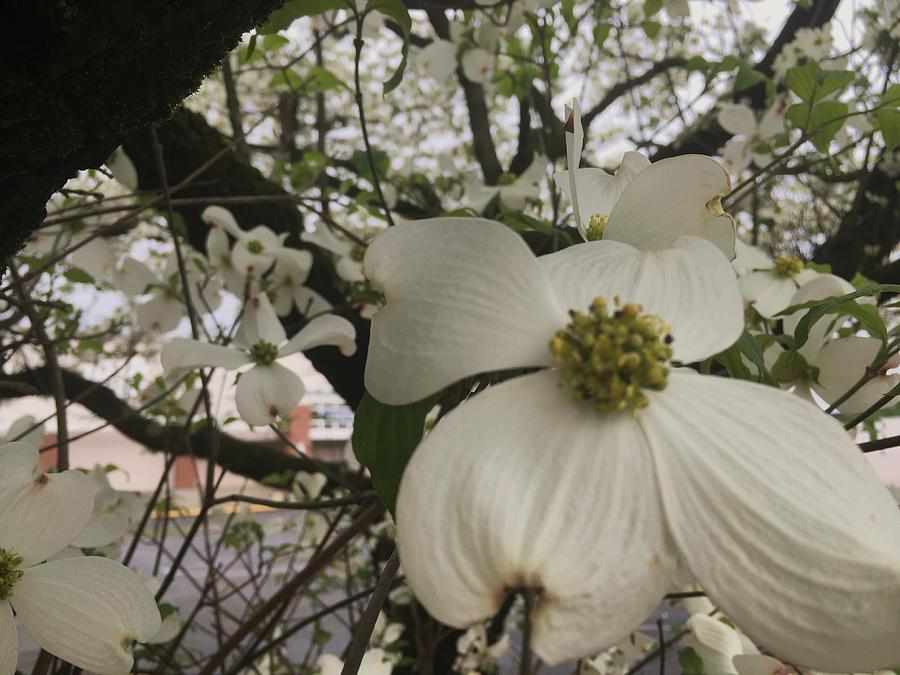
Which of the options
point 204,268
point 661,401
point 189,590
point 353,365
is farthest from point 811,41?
point 189,590

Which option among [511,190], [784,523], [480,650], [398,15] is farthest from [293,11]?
[480,650]

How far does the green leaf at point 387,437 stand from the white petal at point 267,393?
0.28 metres

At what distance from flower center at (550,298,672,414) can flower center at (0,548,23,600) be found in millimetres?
254

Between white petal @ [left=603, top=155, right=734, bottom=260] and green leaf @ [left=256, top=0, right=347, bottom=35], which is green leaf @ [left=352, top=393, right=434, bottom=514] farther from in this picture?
green leaf @ [left=256, top=0, right=347, bottom=35]

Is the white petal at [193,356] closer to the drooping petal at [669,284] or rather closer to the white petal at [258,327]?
the white petal at [258,327]

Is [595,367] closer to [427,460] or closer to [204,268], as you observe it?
[427,460]

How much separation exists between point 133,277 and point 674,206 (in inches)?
35.8

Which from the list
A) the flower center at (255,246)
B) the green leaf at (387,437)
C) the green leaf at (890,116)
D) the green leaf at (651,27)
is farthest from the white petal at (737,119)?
the green leaf at (387,437)

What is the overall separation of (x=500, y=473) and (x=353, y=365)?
0.90 metres

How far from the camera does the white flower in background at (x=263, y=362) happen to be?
1.53 ft

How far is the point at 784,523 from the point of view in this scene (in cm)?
17

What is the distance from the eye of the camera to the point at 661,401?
19cm

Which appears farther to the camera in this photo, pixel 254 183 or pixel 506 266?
pixel 254 183

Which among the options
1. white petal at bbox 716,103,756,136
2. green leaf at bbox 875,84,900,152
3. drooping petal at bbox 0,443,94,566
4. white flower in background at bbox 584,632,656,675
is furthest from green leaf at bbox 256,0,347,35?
white petal at bbox 716,103,756,136
